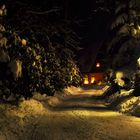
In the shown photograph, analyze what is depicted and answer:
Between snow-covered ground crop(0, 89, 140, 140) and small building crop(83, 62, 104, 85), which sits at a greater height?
small building crop(83, 62, 104, 85)

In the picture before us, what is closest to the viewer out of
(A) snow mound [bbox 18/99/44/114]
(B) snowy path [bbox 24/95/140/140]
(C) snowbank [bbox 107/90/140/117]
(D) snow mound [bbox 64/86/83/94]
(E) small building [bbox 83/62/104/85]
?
(B) snowy path [bbox 24/95/140/140]

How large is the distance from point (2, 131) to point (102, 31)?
58.4m

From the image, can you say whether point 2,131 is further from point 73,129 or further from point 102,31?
point 102,31

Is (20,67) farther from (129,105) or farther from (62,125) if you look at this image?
(129,105)

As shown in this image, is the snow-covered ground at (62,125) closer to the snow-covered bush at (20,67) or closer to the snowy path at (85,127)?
the snowy path at (85,127)

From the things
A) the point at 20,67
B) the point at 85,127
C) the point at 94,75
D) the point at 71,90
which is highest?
the point at 20,67

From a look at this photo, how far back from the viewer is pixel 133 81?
71.8 feet

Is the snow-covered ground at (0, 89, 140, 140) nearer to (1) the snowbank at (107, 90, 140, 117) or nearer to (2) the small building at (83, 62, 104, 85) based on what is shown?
(1) the snowbank at (107, 90, 140, 117)

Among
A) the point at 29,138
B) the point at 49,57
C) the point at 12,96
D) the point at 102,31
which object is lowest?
the point at 29,138

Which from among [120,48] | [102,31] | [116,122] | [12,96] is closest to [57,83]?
[120,48]

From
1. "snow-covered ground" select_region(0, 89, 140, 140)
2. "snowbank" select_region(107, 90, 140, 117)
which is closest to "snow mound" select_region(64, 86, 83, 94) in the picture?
"snowbank" select_region(107, 90, 140, 117)

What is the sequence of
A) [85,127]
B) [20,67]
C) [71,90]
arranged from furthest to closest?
[71,90]
[20,67]
[85,127]

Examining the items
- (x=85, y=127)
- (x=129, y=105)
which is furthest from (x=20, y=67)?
(x=129, y=105)

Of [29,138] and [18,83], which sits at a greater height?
[18,83]
